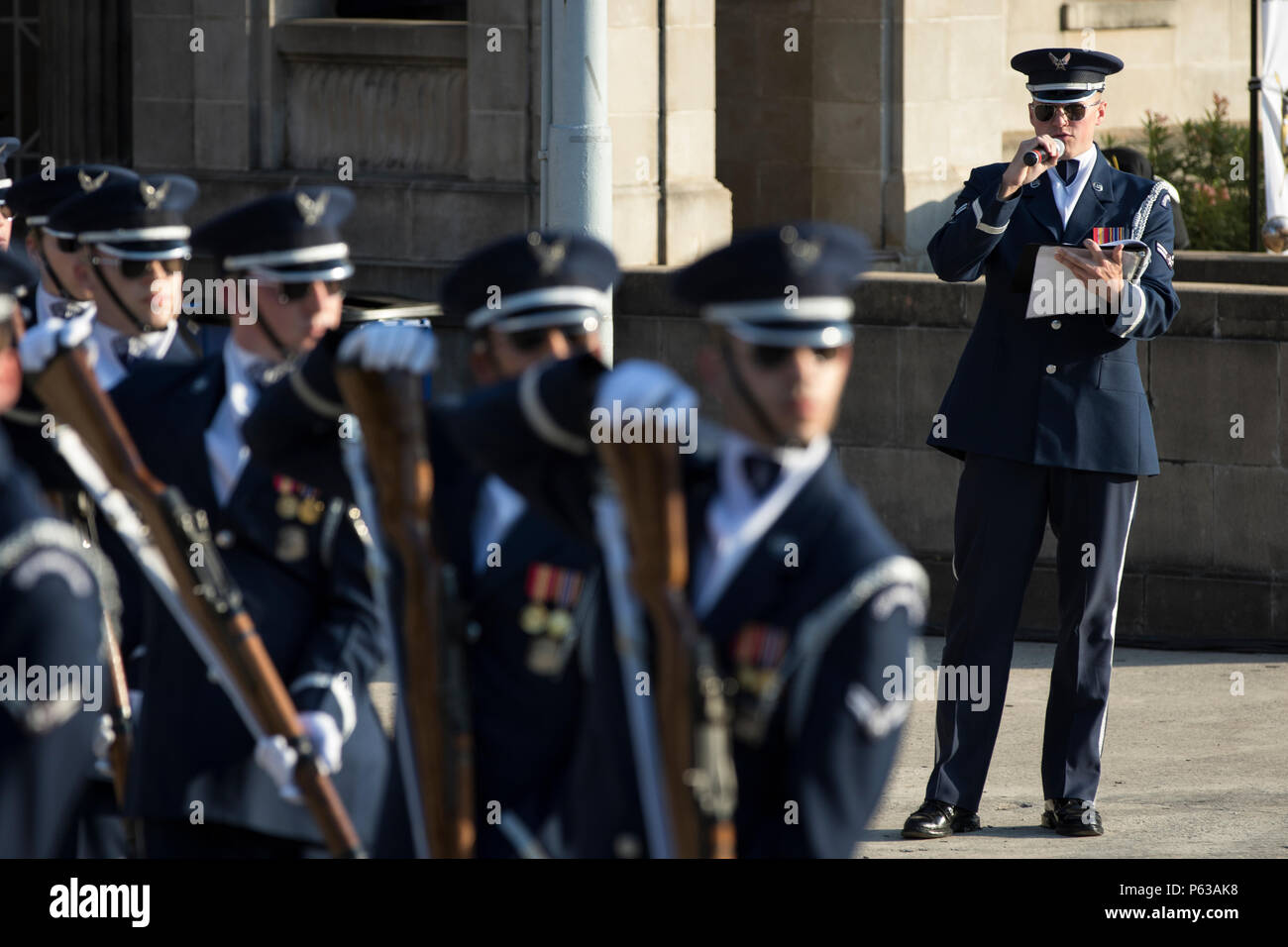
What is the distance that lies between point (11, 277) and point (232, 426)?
110 cm

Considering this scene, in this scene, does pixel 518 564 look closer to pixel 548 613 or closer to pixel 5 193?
pixel 548 613

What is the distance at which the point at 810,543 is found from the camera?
11.9 ft

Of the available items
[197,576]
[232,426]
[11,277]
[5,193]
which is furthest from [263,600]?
[5,193]

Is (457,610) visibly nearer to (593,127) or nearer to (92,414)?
(92,414)

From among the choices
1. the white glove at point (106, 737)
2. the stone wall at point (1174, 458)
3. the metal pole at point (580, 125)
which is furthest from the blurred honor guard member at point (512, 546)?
the stone wall at point (1174, 458)

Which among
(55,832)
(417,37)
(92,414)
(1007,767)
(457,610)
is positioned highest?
(417,37)

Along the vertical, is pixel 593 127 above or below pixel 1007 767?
above

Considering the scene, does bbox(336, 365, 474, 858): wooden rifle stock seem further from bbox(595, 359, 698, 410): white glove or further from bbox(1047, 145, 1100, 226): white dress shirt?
bbox(1047, 145, 1100, 226): white dress shirt

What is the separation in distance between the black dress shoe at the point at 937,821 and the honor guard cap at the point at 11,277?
12.8ft

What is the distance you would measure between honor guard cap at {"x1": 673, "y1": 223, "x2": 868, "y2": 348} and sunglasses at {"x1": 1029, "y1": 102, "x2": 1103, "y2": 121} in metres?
3.88

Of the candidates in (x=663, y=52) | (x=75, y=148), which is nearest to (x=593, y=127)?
(x=663, y=52)

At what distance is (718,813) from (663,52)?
28.7 feet

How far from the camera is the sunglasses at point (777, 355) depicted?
12.0 feet

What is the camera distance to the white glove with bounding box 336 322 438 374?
13.9ft
